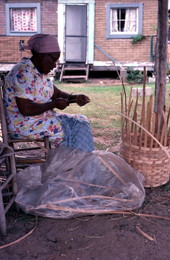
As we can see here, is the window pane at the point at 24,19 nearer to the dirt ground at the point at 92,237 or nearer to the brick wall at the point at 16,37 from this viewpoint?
the brick wall at the point at 16,37

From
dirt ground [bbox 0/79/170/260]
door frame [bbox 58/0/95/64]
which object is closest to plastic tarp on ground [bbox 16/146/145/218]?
dirt ground [bbox 0/79/170/260]

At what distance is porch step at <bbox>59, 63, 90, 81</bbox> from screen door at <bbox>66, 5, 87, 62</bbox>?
0.44 m

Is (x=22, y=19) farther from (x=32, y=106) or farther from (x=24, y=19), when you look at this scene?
(x=32, y=106)

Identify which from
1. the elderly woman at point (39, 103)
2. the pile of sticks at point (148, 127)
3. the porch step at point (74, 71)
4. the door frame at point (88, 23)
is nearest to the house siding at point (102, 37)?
the door frame at point (88, 23)

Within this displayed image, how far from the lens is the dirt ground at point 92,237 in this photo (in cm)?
191

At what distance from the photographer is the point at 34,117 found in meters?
2.55

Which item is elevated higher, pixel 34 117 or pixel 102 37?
pixel 102 37

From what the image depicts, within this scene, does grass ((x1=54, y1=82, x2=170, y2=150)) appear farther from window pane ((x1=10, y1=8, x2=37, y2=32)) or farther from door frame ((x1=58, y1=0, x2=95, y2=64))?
window pane ((x1=10, y1=8, x2=37, y2=32))

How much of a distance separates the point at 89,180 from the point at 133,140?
554 mm

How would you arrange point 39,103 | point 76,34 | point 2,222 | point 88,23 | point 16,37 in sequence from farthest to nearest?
1. point 76,34
2. point 16,37
3. point 88,23
4. point 39,103
5. point 2,222

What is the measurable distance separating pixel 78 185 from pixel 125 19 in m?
10.3

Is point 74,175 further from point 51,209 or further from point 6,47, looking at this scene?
point 6,47

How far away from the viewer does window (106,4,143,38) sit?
37.6ft

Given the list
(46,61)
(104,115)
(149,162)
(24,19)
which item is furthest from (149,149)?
(24,19)
